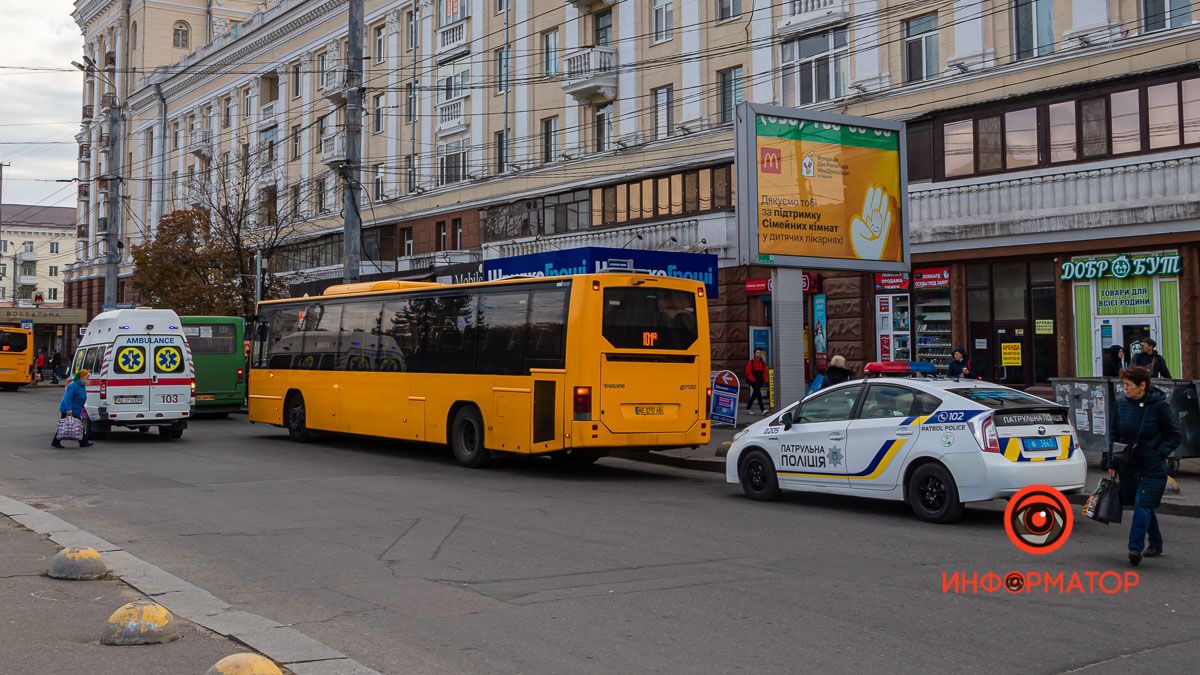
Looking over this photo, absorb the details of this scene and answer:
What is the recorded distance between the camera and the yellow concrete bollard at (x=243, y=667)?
529cm

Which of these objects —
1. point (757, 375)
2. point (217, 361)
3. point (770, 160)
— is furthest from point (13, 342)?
point (770, 160)

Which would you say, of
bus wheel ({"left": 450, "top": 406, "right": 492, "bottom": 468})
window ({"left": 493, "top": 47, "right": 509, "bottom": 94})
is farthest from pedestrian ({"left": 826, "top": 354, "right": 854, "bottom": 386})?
window ({"left": 493, "top": 47, "right": 509, "bottom": 94})

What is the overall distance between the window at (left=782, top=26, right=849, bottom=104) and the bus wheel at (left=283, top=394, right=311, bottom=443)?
14.5 metres

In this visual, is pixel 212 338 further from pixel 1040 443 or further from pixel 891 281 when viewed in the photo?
pixel 1040 443

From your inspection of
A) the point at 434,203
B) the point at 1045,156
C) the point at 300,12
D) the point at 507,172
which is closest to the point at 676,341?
the point at 1045,156

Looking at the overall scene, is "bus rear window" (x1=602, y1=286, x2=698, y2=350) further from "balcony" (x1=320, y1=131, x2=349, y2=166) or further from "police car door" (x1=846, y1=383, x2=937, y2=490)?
"balcony" (x1=320, y1=131, x2=349, y2=166)

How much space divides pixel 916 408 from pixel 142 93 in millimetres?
68265

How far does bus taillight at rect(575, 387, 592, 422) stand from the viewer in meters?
15.8

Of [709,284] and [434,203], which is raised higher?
[434,203]

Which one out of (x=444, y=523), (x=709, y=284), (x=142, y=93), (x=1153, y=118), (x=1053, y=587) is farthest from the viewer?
(x=142, y=93)

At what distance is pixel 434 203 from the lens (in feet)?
140

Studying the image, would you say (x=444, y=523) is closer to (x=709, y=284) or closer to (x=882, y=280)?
(x=709, y=284)

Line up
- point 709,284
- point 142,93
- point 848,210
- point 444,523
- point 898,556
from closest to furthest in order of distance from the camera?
point 898,556 → point 444,523 → point 848,210 → point 709,284 → point 142,93

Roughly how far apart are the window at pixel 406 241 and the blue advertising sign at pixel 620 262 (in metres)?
18.1
